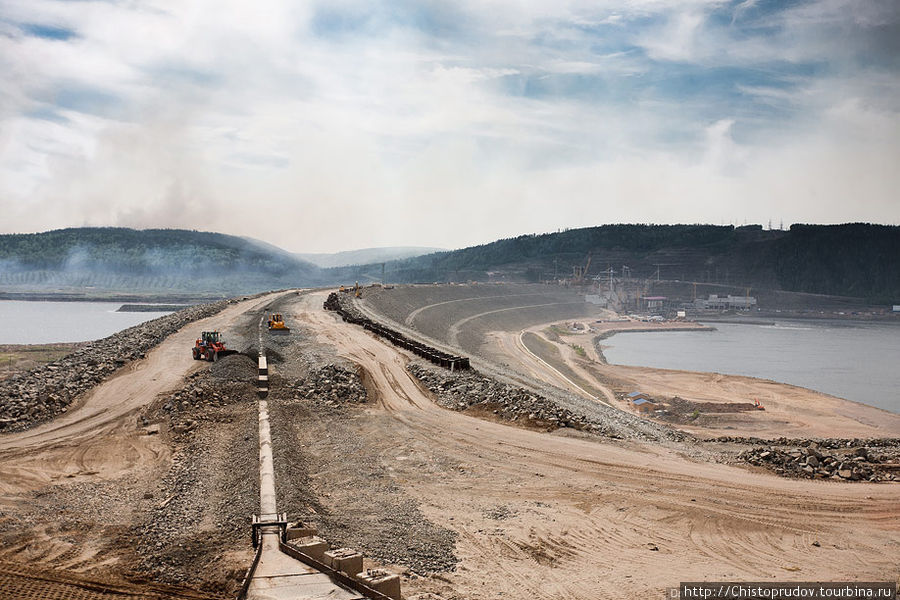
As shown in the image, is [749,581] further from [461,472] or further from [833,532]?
[461,472]

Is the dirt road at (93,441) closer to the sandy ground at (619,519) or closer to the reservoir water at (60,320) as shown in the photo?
the sandy ground at (619,519)

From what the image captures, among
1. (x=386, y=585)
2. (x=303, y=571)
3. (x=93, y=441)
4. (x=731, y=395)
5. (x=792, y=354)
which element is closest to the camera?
(x=386, y=585)

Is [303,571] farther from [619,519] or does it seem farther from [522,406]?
[522,406]

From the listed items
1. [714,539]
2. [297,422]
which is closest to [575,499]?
[714,539]

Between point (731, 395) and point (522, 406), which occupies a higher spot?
point (522, 406)

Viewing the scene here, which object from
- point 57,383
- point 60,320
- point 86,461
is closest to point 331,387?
point 86,461

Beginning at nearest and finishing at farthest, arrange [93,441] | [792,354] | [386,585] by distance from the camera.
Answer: [386,585] < [93,441] < [792,354]
